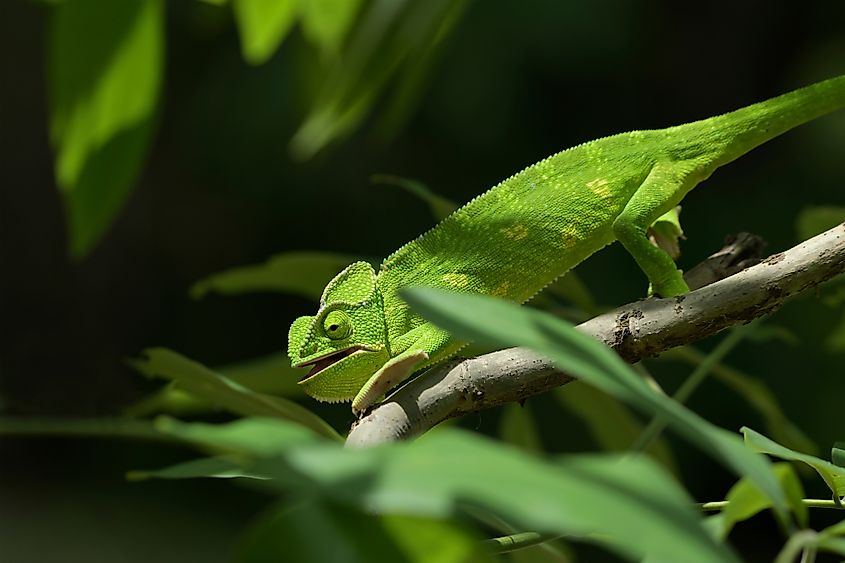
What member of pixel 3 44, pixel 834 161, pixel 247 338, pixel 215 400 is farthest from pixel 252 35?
pixel 3 44

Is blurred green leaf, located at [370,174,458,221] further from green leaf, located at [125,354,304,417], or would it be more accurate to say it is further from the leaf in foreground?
the leaf in foreground

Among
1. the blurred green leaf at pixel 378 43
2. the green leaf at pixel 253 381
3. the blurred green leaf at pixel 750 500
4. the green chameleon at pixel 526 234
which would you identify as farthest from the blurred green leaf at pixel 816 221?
the blurred green leaf at pixel 750 500

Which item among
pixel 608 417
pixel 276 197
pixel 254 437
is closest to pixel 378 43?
pixel 608 417

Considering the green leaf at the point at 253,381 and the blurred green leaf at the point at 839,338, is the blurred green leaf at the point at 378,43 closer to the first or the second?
the green leaf at the point at 253,381

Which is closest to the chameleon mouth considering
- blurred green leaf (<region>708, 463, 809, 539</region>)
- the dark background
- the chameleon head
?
the chameleon head

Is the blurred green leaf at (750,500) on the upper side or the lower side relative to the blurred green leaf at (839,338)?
upper

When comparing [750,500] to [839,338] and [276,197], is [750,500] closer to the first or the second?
[839,338]
